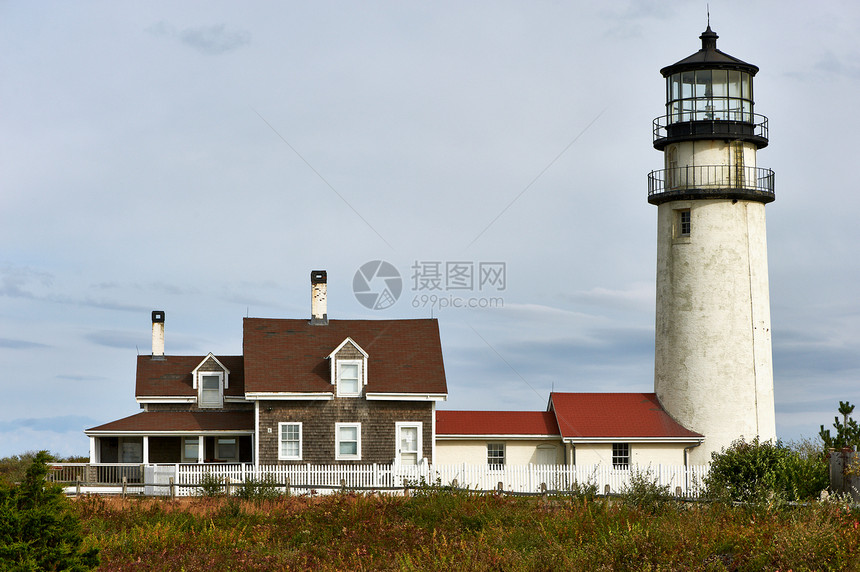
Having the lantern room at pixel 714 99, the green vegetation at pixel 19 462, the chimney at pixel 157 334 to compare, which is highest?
the lantern room at pixel 714 99

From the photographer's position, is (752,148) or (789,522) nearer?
(789,522)

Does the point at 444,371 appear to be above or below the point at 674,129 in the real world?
below

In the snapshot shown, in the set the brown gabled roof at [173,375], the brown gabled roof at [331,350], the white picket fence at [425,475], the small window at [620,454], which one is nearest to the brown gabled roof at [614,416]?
the small window at [620,454]

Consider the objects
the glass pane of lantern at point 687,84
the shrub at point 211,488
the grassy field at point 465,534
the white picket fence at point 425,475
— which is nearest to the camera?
the grassy field at point 465,534

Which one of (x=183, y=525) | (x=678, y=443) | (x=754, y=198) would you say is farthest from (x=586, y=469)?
(x=183, y=525)

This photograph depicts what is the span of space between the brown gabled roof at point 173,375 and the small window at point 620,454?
1354 centimetres

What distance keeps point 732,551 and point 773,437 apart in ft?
65.7

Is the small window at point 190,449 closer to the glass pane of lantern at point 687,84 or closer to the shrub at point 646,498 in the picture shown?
the shrub at point 646,498

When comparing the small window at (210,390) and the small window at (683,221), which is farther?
the small window at (210,390)

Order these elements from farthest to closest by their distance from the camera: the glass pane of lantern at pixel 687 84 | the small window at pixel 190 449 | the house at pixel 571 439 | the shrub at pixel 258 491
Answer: the small window at pixel 190 449 < the glass pane of lantern at pixel 687 84 < the house at pixel 571 439 < the shrub at pixel 258 491

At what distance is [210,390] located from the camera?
3662 centimetres

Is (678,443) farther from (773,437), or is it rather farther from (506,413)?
(506,413)

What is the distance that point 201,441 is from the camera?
113 feet

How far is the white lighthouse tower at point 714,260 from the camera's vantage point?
3444 cm
